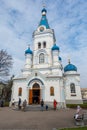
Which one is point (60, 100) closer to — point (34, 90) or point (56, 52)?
point (34, 90)

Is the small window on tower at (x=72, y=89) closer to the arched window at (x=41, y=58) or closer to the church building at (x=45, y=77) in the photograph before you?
the church building at (x=45, y=77)

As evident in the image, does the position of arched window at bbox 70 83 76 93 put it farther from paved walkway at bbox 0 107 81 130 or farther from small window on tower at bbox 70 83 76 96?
paved walkway at bbox 0 107 81 130

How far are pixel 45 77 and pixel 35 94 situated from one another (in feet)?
13.8

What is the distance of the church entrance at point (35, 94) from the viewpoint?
2425cm

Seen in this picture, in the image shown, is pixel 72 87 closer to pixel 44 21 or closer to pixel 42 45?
pixel 42 45

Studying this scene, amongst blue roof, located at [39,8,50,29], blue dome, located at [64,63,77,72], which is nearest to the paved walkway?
blue dome, located at [64,63,77,72]

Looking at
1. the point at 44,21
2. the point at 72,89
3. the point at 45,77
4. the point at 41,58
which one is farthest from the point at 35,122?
the point at 44,21

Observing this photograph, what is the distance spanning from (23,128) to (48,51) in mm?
22759

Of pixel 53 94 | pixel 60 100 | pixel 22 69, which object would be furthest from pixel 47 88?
pixel 22 69

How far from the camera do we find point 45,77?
2438 centimetres

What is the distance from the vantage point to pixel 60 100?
888 inches

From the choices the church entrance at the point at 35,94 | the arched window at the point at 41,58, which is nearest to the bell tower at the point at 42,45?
the arched window at the point at 41,58

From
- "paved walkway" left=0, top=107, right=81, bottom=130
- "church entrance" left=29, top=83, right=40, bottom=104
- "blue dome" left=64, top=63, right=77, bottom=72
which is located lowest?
"paved walkway" left=0, top=107, right=81, bottom=130

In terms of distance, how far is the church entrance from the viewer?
2425cm
